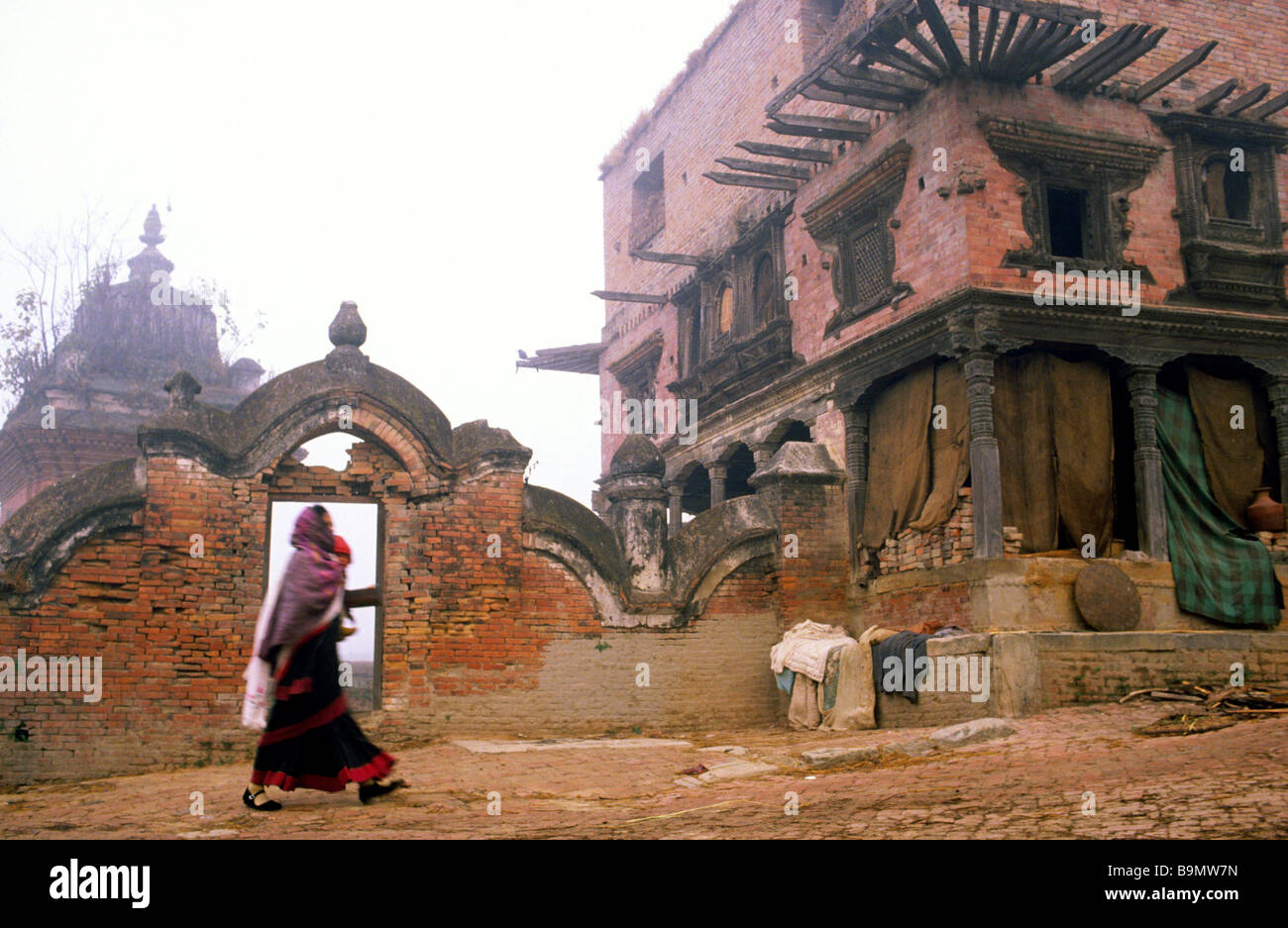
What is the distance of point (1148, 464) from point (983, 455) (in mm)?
2203

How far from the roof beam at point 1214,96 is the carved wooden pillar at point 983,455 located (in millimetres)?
4603

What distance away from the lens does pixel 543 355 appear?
24812mm

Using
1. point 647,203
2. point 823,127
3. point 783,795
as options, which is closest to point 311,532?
point 783,795

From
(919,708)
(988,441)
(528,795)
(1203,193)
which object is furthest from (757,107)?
(528,795)

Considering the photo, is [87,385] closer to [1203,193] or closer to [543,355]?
[543,355]

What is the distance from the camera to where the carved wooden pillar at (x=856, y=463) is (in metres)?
14.6

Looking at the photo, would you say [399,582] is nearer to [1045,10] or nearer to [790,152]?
[790,152]

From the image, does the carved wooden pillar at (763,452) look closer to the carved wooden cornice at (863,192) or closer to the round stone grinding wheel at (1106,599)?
the carved wooden cornice at (863,192)

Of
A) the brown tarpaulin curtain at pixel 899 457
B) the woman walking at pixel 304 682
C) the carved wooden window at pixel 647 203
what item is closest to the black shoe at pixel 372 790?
the woman walking at pixel 304 682

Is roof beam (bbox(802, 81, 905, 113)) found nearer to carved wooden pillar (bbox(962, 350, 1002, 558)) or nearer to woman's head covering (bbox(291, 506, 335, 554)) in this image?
carved wooden pillar (bbox(962, 350, 1002, 558))

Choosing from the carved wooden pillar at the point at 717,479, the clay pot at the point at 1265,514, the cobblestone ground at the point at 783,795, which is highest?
the carved wooden pillar at the point at 717,479

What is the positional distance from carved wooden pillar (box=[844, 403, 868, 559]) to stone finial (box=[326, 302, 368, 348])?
20.9ft

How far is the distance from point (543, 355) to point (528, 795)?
17313 millimetres

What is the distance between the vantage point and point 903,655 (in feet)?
37.7
